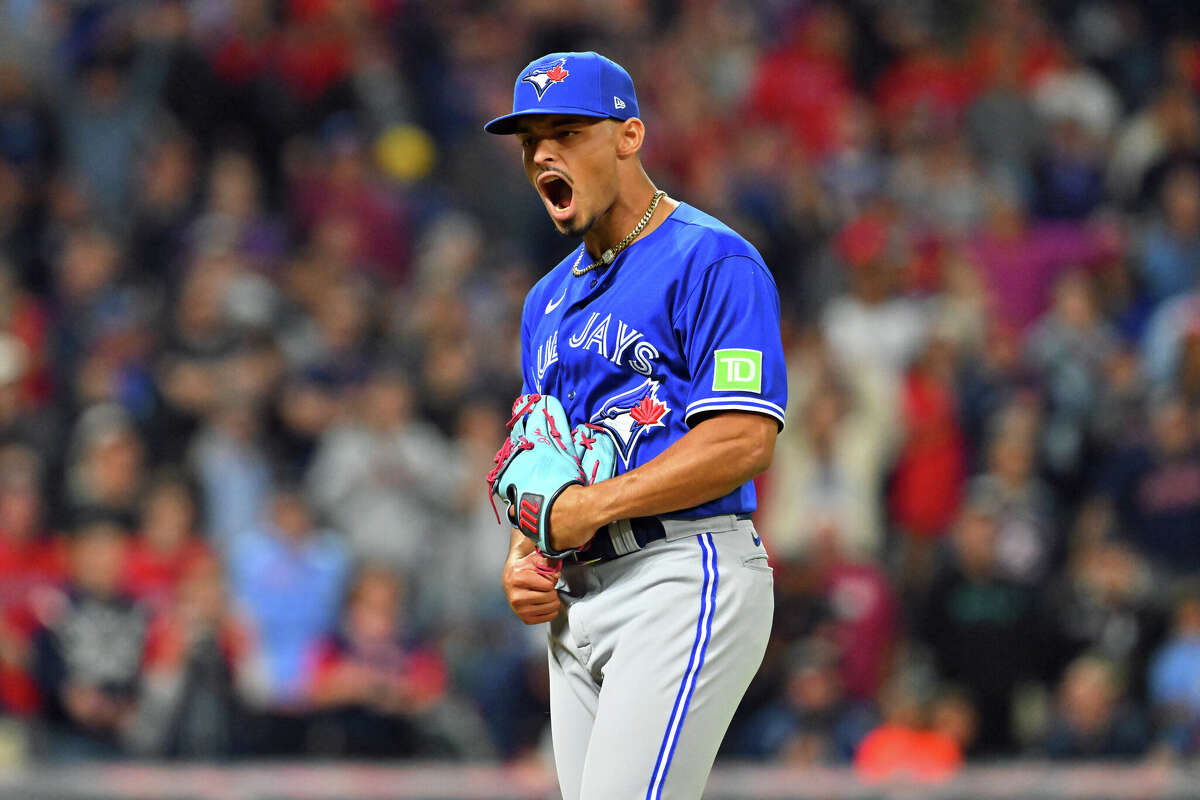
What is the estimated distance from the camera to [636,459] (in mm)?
3516

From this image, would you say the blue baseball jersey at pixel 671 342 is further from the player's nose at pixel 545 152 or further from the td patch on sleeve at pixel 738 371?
the player's nose at pixel 545 152

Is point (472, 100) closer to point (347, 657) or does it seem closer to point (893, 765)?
point (347, 657)

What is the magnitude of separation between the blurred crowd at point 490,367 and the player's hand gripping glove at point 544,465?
4.76 metres

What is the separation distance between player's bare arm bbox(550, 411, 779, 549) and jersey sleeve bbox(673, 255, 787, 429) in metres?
0.04

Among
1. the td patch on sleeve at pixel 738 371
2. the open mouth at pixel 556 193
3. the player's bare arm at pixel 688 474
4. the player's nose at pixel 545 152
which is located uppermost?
the player's nose at pixel 545 152

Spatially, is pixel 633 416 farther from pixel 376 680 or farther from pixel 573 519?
pixel 376 680

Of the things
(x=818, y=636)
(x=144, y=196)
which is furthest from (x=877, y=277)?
(x=144, y=196)

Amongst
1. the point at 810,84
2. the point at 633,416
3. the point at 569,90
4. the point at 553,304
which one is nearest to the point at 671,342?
the point at 633,416

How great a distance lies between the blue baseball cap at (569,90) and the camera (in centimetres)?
345

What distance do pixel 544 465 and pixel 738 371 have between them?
455 mm

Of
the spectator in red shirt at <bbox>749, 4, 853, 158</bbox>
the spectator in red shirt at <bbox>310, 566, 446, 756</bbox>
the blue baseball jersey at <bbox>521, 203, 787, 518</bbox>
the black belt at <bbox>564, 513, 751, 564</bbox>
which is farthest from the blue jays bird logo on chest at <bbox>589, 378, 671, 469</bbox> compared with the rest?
the spectator in red shirt at <bbox>749, 4, 853, 158</bbox>

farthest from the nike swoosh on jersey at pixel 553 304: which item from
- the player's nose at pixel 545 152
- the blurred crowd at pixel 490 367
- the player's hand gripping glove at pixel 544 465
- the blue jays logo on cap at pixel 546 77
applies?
the blurred crowd at pixel 490 367

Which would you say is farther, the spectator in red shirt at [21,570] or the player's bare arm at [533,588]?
the spectator in red shirt at [21,570]

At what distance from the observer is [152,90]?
1114 cm
